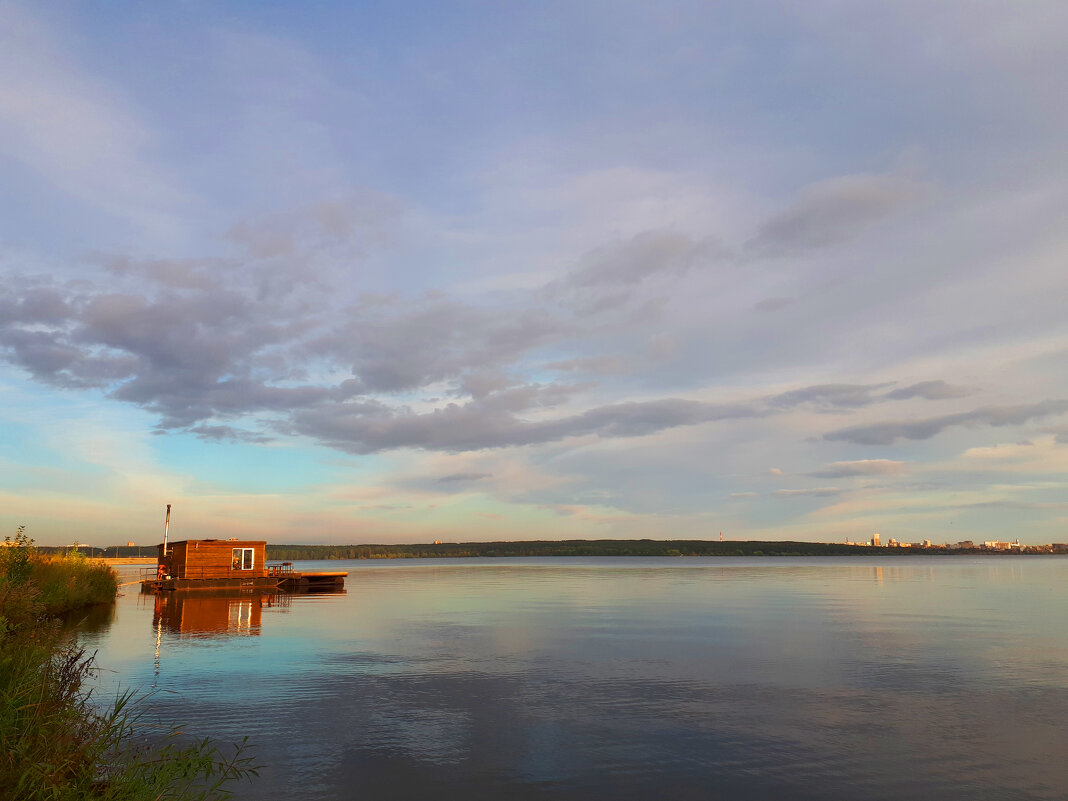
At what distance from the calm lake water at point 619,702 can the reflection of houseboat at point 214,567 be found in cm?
2575

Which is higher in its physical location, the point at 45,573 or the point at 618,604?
the point at 45,573

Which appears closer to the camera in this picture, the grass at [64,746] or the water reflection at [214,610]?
the grass at [64,746]

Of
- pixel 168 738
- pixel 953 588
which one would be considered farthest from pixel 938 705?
pixel 953 588

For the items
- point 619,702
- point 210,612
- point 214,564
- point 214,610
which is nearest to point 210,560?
point 214,564

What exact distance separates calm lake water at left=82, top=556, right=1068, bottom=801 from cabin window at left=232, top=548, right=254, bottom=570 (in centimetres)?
3067

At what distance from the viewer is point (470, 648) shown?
103 ft

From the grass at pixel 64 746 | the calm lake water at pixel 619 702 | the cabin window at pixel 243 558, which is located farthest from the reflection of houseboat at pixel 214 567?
the grass at pixel 64 746

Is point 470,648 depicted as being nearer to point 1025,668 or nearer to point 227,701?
point 227,701

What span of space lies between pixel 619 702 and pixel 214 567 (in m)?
60.0

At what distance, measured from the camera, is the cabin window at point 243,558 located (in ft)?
242

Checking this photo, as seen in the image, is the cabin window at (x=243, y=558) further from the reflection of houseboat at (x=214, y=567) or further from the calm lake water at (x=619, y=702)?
the calm lake water at (x=619, y=702)

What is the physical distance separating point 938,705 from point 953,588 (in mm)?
→ 65176

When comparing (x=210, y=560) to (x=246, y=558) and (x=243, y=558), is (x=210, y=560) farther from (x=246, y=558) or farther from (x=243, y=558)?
(x=246, y=558)

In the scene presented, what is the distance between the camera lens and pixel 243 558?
74.7m
